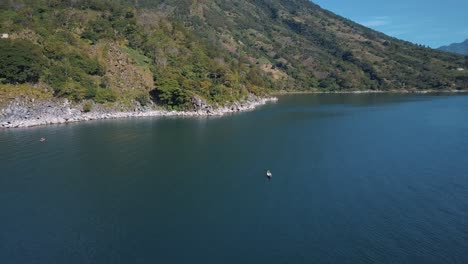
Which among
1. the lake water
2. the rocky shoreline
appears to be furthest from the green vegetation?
the lake water

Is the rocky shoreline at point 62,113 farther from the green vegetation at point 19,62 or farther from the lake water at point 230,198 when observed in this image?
the lake water at point 230,198

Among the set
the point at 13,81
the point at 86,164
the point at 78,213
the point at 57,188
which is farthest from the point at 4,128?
the point at 78,213

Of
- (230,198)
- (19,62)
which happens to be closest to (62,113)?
(19,62)

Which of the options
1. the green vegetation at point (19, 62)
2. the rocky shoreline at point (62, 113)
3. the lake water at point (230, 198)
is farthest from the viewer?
the green vegetation at point (19, 62)

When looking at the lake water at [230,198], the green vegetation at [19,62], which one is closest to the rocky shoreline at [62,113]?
the green vegetation at [19,62]

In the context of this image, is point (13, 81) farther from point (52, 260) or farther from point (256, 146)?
point (52, 260)

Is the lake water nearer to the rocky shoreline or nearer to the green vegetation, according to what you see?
the rocky shoreline

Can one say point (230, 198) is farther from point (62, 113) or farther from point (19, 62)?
point (19, 62)
